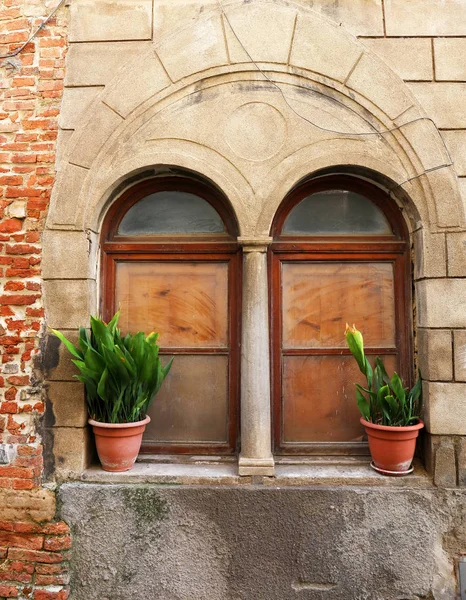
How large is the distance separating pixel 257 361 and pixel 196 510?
1.02 meters

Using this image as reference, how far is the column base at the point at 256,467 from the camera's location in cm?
280

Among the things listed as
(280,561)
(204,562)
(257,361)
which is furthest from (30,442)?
(280,561)

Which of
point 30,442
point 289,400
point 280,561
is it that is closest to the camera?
point 280,561

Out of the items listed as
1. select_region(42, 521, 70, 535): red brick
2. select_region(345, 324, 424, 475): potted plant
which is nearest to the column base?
select_region(345, 324, 424, 475): potted plant

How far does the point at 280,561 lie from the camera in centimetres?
270

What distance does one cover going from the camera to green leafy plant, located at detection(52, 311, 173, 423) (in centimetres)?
266

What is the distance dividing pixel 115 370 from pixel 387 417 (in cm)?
174

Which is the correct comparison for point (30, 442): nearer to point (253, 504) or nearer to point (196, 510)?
point (196, 510)

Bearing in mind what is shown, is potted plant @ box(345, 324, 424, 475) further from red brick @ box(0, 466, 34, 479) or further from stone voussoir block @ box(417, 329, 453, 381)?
red brick @ box(0, 466, 34, 479)

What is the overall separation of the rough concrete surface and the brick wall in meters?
0.27

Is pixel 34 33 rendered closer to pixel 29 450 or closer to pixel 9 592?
pixel 29 450

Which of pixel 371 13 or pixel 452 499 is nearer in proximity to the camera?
pixel 452 499

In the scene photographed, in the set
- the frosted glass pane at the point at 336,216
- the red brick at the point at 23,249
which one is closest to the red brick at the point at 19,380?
the red brick at the point at 23,249

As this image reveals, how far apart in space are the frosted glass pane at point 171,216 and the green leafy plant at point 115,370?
80 centimetres
